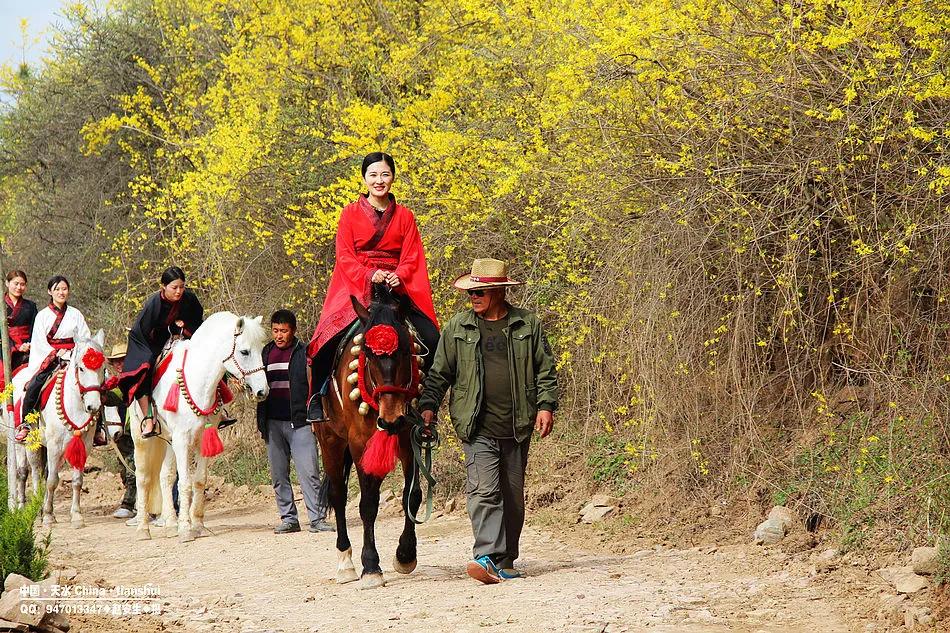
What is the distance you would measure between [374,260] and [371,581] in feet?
7.31

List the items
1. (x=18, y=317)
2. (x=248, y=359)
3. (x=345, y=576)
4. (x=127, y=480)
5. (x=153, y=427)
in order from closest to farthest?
1. (x=345, y=576)
2. (x=248, y=359)
3. (x=153, y=427)
4. (x=18, y=317)
5. (x=127, y=480)

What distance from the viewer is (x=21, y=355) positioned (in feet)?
A: 44.3

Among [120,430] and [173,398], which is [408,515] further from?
[120,430]

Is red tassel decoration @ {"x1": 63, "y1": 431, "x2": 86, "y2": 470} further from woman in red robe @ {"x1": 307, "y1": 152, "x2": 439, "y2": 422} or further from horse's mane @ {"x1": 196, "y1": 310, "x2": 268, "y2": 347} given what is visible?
woman in red robe @ {"x1": 307, "y1": 152, "x2": 439, "y2": 422}

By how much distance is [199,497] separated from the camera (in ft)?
37.8

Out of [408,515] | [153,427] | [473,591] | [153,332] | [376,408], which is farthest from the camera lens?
[153,332]

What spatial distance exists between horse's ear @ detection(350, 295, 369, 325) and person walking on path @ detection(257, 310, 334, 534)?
11.2ft

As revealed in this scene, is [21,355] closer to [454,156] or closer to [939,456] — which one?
[454,156]

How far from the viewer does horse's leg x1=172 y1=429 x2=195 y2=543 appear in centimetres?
1126

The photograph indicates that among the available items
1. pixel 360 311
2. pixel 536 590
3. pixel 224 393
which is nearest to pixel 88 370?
pixel 224 393

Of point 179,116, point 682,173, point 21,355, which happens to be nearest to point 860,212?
point 682,173

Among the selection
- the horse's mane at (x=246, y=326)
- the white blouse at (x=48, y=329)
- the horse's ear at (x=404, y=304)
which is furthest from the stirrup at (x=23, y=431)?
the horse's ear at (x=404, y=304)

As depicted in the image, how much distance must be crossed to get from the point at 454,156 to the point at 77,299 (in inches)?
427

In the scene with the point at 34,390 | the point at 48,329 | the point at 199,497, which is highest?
the point at 48,329
